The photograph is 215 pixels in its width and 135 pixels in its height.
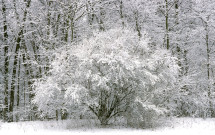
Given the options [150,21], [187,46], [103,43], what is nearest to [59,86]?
[103,43]

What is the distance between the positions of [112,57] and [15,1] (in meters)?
10.7

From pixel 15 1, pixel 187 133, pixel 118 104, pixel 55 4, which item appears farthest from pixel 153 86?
pixel 15 1

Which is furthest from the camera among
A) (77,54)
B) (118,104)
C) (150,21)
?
(150,21)

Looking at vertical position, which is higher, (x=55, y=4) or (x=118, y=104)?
(x=55, y=4)

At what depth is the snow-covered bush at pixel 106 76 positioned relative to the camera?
1175cm

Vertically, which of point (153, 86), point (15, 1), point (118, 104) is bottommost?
point (118, 104)

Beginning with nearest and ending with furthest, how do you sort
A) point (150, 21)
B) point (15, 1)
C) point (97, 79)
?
point (97, 79) → point (15, 1) → point (150, 21)

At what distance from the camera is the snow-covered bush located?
11750 mm

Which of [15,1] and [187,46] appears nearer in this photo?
[15,1]

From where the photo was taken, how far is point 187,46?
20188mm

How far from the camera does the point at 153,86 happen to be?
43.7 feet

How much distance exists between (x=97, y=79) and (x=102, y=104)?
214 cm

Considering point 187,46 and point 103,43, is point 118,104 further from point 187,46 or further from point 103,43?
point 187,46

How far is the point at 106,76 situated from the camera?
38.3 feet
